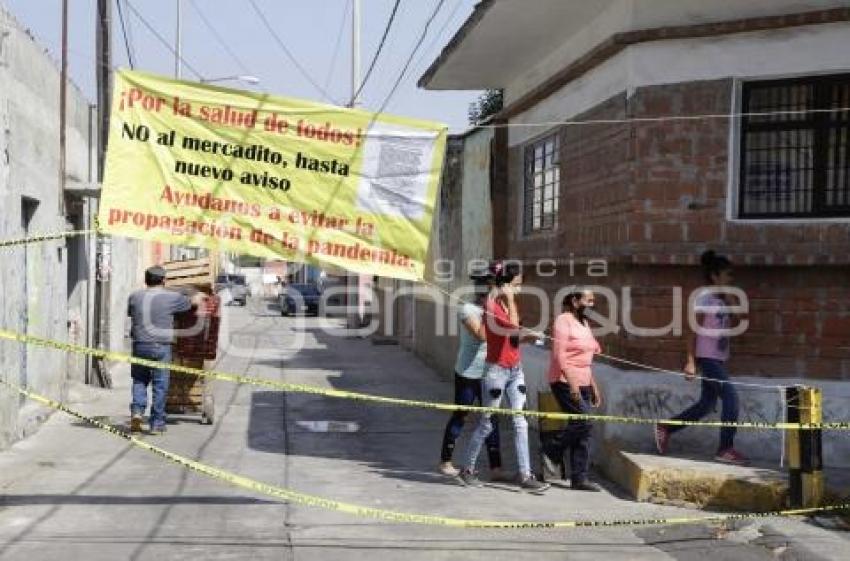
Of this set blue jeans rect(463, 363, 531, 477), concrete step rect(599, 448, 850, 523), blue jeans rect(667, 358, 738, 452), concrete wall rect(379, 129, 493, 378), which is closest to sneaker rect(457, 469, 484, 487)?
blue jeans rect(463, 363, 531, 477)

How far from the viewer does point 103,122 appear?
13.6m

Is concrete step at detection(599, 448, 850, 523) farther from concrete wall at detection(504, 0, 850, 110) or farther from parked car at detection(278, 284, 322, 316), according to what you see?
parked car at detection(278, 284, 322, 316)

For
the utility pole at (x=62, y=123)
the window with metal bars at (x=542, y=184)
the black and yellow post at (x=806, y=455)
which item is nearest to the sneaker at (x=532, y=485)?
the black and yellow post at (x=806, y=455)

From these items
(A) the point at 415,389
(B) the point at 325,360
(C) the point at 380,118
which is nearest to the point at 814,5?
(C) the point at 380,118

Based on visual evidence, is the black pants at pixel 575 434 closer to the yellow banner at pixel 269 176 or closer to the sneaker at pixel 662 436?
the sneaker at pixel 662 436

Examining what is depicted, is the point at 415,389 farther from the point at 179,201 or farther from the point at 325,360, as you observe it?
the point at 179,201

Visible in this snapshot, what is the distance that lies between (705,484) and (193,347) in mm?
5501

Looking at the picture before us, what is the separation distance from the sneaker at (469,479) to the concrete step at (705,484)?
3.77 ft

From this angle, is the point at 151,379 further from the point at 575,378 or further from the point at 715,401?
the point at 715,401

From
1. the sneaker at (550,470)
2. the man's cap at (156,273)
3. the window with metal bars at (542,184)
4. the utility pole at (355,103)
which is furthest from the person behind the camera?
the utility pole at (355,103)

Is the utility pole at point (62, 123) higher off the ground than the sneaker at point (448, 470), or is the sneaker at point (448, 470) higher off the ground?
the utility pole at point (62, 123)

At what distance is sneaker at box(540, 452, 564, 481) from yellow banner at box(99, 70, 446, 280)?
2.12 m

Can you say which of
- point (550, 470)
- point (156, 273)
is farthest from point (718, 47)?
point (156, 273)

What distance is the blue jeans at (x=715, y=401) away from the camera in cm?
754
